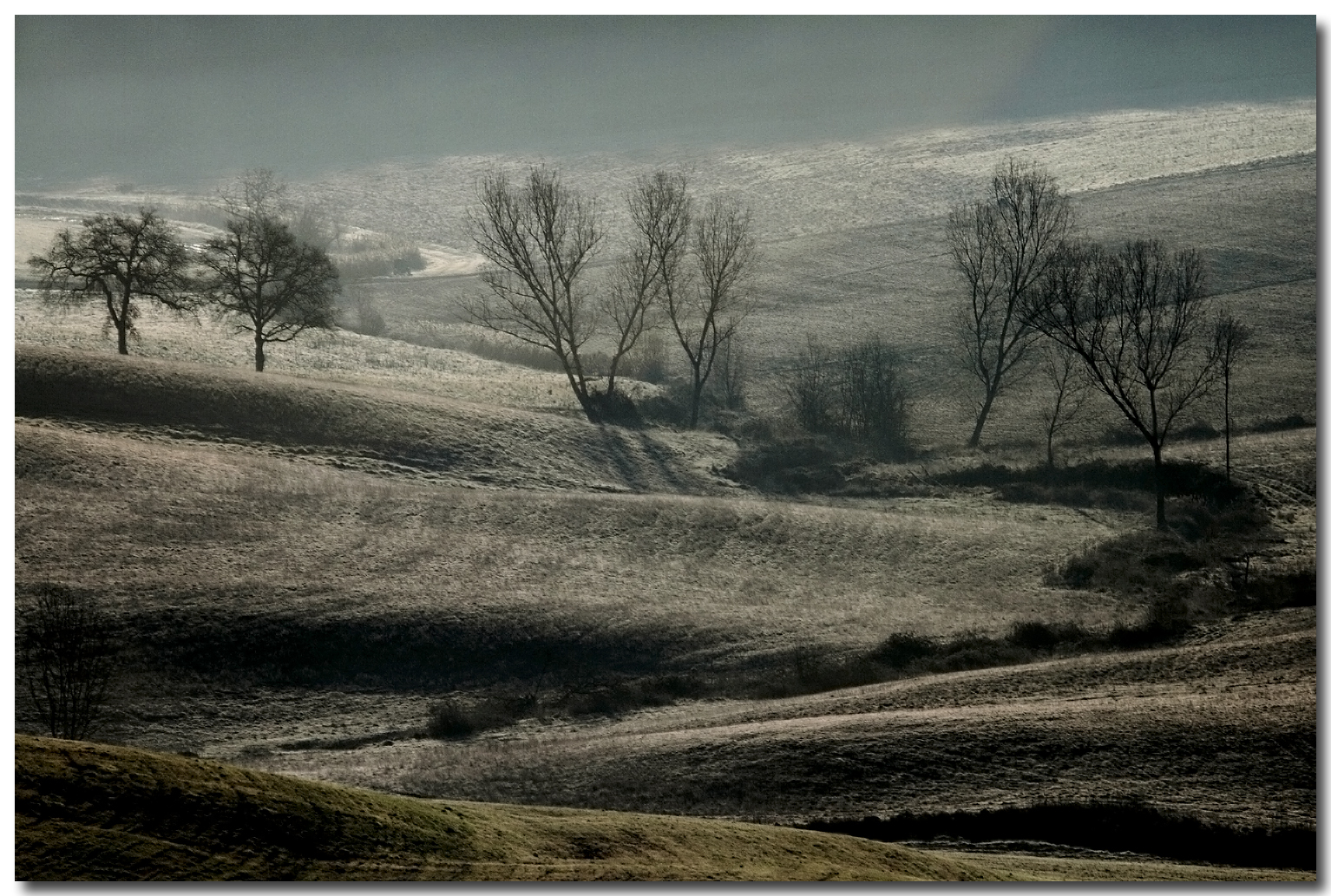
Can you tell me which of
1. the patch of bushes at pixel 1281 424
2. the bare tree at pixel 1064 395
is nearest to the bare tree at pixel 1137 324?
the bare tree at pixel 1064 395

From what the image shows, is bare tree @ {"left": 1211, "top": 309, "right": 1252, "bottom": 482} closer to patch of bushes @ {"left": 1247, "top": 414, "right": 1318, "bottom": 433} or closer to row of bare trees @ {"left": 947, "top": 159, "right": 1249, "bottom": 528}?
row of bare trees @ {"left": 947, "top": 159, "right": 1249, "bottom": 528}

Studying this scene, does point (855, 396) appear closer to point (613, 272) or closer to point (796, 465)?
point (796, 465)

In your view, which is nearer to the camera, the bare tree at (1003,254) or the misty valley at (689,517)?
the misty valley at (689,517)

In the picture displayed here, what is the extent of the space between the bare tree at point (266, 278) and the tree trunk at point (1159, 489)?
22779mm

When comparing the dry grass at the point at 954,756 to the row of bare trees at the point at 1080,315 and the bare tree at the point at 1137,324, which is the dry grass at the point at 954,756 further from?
the row of bare trees at the point at 1080,315

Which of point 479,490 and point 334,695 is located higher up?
point 479,490

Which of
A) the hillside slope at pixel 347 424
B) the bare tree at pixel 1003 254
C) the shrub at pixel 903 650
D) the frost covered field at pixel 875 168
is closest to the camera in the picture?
the shrub at pixel 903 650

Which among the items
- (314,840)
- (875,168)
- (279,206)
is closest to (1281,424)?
(875,168)

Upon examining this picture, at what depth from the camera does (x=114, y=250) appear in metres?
33.8

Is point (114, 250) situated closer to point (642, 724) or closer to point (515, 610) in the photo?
point (515, 610)

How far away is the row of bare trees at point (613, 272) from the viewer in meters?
37.5

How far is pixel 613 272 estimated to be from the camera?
42.0 m

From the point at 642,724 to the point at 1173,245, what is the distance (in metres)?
29.3
